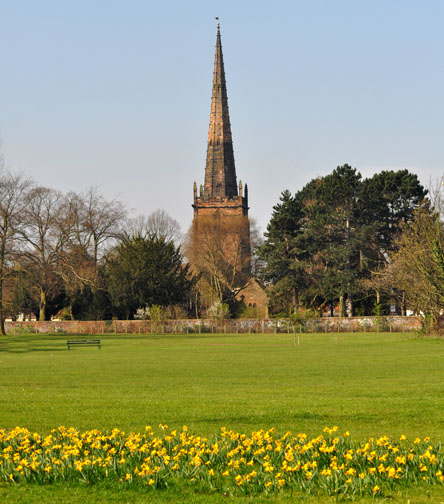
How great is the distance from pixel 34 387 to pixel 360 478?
48.4 feet

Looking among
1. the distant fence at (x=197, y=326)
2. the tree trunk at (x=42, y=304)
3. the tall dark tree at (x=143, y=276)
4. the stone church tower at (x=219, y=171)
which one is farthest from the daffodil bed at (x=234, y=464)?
the stone church tower at (x=219, y=171)

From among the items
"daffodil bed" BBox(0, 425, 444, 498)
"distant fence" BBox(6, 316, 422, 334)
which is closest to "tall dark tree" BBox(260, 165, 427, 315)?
"distant fence" BBox(6, 316, 422, 334)

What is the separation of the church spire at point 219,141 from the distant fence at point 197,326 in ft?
208

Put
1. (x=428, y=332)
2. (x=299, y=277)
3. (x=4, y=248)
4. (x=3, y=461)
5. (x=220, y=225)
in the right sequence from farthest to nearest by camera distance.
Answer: (x=220, y=225)
(x=299, y=277)
(x=4, y=248)
(x=428, y=332)
(x=3, y=461)

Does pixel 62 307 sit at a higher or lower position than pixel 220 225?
lower

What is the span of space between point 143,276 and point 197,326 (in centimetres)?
839

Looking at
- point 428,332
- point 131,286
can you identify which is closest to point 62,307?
point 131,286

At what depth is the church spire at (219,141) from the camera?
140 metres

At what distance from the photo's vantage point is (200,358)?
37.2m

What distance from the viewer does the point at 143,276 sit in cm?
8269

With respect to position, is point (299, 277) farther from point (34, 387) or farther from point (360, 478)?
point (360, 478)

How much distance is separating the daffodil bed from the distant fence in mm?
64752

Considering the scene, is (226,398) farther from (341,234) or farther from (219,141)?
(219,141)

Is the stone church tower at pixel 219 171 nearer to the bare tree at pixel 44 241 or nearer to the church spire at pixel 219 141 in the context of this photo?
the church spire at pixel 219 141
